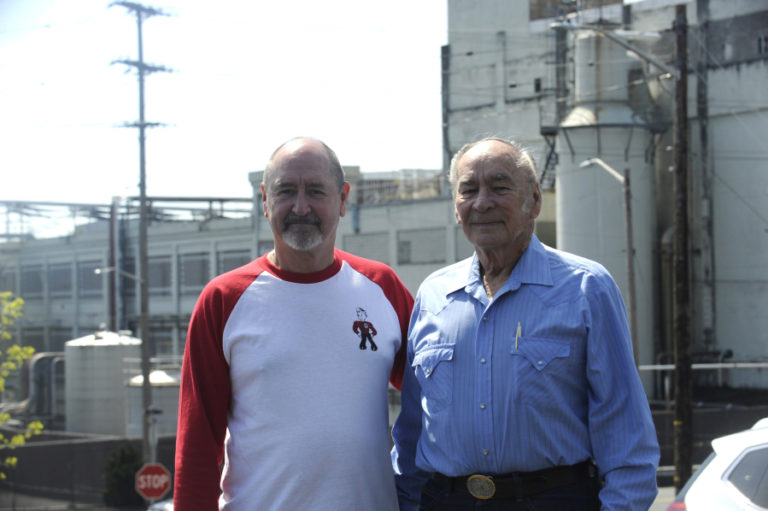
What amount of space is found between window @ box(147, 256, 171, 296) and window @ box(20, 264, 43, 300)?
43.6ft

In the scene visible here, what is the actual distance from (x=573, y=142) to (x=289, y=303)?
32499mm

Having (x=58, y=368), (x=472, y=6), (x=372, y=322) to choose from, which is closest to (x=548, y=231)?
(x=472, y=6)

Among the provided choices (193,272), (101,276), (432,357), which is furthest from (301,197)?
(101,276)

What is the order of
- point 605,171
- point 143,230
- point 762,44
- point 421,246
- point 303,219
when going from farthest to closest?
point 421,246 → point 605,171 → point 762,44 → point 143,230 → point 303,219

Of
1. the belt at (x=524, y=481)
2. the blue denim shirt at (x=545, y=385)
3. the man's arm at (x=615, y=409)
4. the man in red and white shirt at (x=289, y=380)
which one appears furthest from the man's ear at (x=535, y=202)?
the belt at (x=524, y=481)

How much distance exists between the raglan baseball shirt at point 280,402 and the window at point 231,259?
46.4 metres

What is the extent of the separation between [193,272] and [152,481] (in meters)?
31.4

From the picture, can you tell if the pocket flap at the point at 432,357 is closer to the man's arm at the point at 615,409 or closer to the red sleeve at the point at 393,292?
the red sleeve at the point at 393,292

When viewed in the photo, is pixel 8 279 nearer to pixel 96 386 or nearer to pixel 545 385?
pixel 96 386

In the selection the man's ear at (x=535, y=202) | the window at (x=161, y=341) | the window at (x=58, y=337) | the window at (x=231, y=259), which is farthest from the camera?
the window at (x=58, y=337)

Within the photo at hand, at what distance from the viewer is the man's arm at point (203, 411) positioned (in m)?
3.66

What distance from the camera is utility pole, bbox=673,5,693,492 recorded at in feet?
52.4

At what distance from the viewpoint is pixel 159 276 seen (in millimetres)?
56500

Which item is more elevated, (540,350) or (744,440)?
(540,350)
